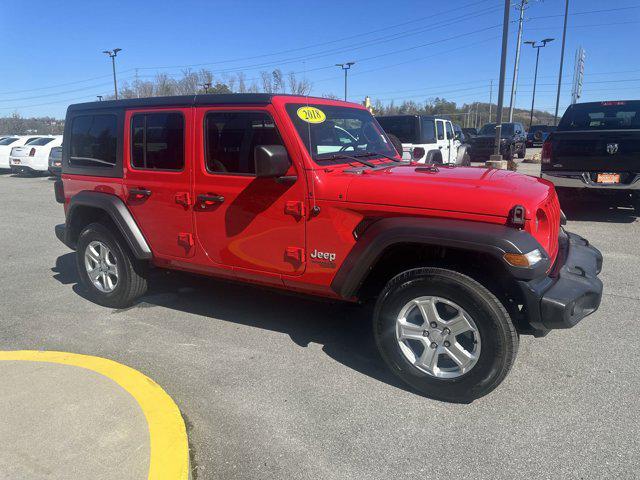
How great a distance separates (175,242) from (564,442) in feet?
10.3

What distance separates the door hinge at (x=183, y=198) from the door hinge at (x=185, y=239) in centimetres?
26

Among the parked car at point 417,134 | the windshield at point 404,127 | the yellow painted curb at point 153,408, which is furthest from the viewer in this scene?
the windshield at point 404,127

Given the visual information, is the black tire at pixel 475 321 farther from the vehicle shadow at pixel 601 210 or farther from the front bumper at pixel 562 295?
the vehicle shadow at pixel 601 210

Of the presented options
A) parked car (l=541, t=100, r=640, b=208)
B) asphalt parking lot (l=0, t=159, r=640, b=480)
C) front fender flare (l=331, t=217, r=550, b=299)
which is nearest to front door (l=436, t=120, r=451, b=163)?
parked car (l=541, t=100, r=640, b=208)

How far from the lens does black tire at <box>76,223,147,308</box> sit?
15.1 feet

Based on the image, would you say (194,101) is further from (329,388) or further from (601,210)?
(601,210)

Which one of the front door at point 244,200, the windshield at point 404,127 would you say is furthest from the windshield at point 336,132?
the windshield at point 404,127

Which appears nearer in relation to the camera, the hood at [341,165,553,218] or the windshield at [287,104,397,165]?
the hood at [341,165,553,218]

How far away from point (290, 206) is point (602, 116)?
740cm

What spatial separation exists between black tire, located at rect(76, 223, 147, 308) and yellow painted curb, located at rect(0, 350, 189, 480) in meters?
1.02

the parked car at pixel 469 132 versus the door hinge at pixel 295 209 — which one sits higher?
the parked car at pixel 469 132

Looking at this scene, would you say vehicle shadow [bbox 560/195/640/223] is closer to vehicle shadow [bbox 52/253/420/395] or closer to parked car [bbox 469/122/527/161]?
vehicle shadow [bbox 52/253/420/395]

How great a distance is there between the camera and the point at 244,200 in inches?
146

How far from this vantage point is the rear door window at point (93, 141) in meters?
4.49
